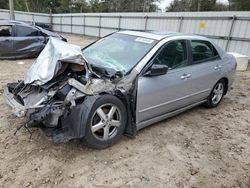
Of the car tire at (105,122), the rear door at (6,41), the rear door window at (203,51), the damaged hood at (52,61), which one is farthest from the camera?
the rear door at (6,41)

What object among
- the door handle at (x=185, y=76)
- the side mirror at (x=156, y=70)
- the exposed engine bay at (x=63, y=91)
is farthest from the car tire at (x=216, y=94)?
the exposed engine bay at (x=63, y=91)

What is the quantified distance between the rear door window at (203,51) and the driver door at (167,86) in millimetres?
250

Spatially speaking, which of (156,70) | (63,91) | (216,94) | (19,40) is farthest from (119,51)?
(19,40)

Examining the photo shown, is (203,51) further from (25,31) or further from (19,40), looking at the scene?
(25,31)

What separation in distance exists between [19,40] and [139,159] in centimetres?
752

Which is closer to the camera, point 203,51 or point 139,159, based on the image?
point 139,159

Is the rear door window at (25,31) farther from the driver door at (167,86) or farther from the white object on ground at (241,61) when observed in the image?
the white object on ground at (241,61)

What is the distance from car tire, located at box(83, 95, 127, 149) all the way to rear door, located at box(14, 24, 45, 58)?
7036 millimetres

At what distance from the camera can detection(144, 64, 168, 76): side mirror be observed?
3348mm

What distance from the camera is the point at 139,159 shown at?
307 centimetres

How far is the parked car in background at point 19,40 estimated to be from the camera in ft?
28.1

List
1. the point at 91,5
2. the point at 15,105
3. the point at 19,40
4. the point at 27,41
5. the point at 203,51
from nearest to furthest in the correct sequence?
the point at 15,105 < the point at 203,51 < the point at 19,40 < the point at 27,41 < the point at 91,5

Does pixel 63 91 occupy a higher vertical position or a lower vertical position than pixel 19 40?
higher

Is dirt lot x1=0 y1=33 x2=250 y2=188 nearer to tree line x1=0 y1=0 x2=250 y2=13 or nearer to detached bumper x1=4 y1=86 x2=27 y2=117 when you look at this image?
detached bumper x1=4 y1=86 x2=27 y2=117
